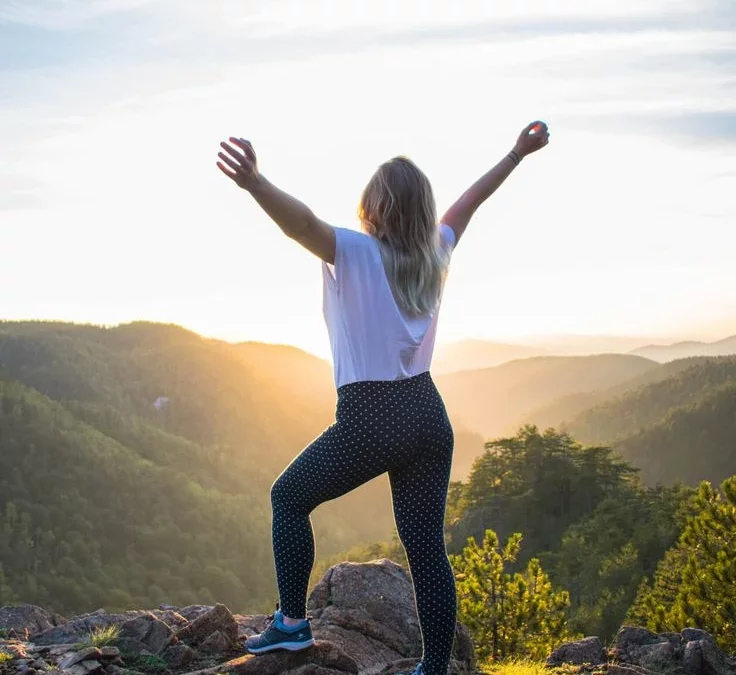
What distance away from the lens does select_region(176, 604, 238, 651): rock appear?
5207 mm

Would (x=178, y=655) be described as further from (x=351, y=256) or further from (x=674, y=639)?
(x=674, y=639)

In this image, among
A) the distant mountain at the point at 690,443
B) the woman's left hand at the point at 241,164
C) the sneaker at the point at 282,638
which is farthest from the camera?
the distant mountain at the point at 690,443

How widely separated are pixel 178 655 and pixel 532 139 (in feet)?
11.4

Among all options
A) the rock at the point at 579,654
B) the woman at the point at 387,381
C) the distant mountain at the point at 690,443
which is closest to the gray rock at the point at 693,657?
the rock at the point at 579,654

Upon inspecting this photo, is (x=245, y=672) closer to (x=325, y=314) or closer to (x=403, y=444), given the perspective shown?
(x=403, y=444)

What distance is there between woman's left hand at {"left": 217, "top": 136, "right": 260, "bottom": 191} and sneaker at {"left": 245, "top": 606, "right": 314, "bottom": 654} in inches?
87.8

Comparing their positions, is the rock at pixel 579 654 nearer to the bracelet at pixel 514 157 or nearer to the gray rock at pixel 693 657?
the gray rock at pixel 693 657

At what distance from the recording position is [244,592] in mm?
93625

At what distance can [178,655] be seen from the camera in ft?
16.2

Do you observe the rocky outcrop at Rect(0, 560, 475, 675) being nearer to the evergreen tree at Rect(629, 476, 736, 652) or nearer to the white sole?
the white sole

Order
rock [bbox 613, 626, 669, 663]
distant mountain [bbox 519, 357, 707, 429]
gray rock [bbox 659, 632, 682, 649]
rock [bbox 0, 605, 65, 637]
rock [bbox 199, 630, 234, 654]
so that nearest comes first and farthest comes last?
1. rock [bbox 199, 630, 234, 654]
2. rock [bbox 0, 605, 65, 637]
3. gray rock [bbox 659, 632, 682, 649]
4. rock [bbox 613, 626, 669, 663]
5. distant mountain [bbox 519, 357, 707, 429]

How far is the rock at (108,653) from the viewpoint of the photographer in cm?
471

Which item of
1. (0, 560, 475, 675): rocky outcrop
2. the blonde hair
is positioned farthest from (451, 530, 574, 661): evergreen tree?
the blonde hair

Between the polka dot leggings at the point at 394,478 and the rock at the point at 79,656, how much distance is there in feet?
3.91
